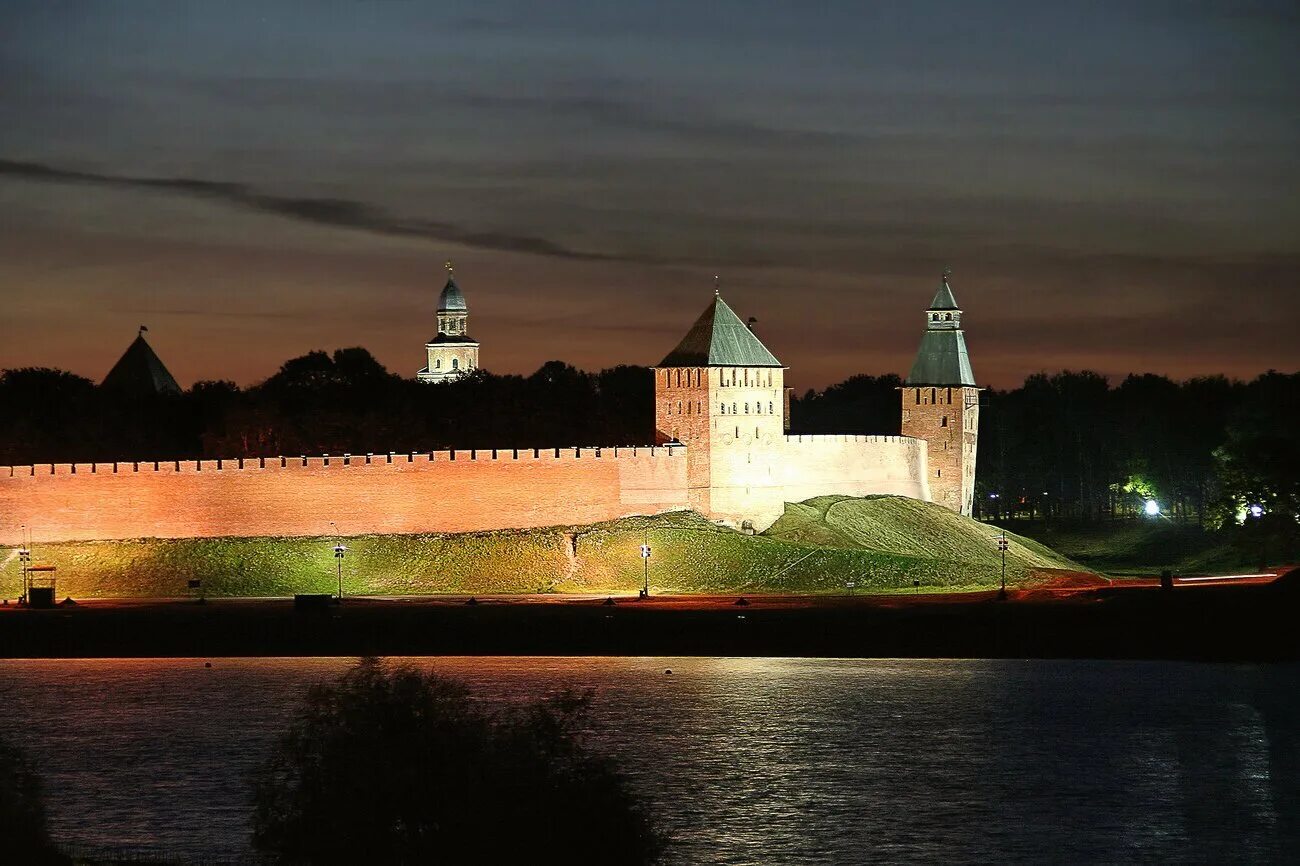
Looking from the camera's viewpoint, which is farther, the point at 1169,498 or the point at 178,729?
the point at 1169,498

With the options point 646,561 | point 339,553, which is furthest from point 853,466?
point 339,553

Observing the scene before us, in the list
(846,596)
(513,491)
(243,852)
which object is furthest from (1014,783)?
(513,491)

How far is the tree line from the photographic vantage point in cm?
5634

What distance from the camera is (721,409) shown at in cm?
4612

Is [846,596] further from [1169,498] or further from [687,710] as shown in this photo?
[1169,498]

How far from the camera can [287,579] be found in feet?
Answer: 140

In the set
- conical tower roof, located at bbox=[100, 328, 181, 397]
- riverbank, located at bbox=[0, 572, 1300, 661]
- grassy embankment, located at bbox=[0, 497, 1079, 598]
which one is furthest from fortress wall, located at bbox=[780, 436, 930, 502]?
conical tower roof, located at bbox=[100, 328, 181, 397]

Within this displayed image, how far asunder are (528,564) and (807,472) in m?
9.33

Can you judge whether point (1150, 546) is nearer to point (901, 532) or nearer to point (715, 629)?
point (901, 532)

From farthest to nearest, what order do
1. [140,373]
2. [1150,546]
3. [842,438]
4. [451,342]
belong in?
[451,342] < [140,373] < [1150,546] < [842,438]

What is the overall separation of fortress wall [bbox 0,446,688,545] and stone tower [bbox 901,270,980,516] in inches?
519

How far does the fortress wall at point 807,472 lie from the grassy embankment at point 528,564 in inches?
50.7

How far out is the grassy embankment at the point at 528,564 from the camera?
41.5m

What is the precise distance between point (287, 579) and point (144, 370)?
33.2m
